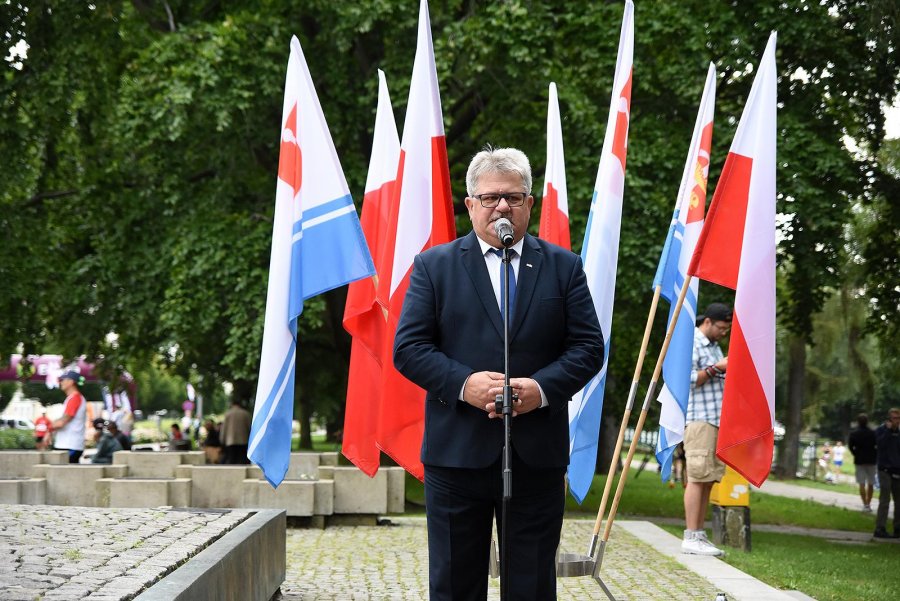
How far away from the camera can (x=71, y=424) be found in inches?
634

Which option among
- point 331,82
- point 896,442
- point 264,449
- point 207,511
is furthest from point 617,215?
point 331,82

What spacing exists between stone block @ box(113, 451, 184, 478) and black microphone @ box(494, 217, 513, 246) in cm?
1061

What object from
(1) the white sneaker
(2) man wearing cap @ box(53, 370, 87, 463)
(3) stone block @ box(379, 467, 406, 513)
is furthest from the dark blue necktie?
(2) man wearing cap @ box(53, 370, 87, 463)

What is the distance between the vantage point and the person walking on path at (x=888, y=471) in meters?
17.2

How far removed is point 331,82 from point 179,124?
2989 millimetres

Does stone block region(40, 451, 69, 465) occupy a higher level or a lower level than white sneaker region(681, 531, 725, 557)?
higher

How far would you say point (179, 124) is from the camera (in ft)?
58.0

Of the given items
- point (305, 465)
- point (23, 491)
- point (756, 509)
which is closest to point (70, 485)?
point (23, 491)

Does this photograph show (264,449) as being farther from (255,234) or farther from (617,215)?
(255,234)

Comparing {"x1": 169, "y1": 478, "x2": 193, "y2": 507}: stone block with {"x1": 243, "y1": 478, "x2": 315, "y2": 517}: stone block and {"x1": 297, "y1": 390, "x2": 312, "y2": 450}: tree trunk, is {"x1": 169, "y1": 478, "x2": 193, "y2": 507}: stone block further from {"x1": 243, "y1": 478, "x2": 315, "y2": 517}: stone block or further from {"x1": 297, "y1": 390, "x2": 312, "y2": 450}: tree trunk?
{"x1": 297, "y1": 390, "x2": 312, "y2": 450}: tree trunk

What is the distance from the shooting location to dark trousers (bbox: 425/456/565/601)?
14.5 feet

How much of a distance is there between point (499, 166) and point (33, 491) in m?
8.25

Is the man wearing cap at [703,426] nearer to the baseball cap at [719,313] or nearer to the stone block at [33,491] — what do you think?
the baseball cap at [719,313]

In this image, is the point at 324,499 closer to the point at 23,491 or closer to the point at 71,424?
the point at 23,491
